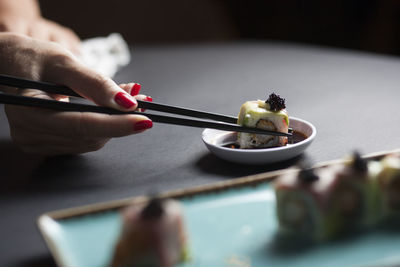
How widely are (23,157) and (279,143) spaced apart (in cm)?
67

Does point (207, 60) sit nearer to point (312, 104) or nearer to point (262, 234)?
point (312, 104)

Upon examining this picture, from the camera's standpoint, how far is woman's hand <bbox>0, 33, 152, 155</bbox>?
1.06 metres

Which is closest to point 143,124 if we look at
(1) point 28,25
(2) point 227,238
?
(2) point 227,238

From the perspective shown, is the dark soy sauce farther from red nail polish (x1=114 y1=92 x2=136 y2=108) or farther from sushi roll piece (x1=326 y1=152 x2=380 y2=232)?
sushi roll piece (x1=326 y1=152 x2=380 y2=232)

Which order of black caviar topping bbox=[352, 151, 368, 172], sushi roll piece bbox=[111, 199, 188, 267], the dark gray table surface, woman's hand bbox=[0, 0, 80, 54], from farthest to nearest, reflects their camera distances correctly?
woman's hand bbox=[0, 0, 80, 54], the dark gray table surface, black caviar topping bbox=[352, 151, 368, 172], sushi roll piece bbox=[111, 199, 188, 267]

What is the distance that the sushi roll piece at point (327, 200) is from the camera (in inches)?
27.8

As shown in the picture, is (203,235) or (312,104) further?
(312,104)

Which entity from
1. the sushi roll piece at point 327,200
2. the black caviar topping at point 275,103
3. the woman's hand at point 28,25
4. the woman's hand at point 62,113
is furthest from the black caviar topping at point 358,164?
the woman's hand at point 28,25

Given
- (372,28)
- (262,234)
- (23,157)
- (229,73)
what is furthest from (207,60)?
(372,28)

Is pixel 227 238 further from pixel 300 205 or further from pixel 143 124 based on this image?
pixel 143 124

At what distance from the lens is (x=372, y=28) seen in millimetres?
4133

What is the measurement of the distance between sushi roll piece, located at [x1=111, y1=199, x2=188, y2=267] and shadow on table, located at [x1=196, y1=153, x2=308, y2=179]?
0.38m

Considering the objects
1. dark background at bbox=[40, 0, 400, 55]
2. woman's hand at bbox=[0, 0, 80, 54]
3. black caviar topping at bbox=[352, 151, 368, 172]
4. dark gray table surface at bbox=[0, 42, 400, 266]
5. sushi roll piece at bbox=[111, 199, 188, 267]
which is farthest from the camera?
dark background at bbox=[40, 0, 400, 55]

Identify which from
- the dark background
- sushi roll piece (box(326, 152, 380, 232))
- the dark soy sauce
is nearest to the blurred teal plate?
sushi roll piece (box(326, 152, 380, 232))
